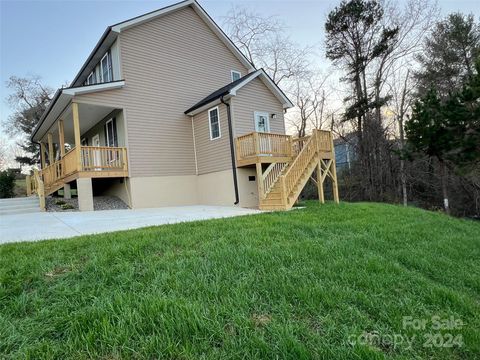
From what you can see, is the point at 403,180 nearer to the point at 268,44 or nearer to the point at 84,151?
the point at 268,44

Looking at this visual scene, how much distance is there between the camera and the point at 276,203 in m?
10.3

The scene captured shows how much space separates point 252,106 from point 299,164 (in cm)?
378

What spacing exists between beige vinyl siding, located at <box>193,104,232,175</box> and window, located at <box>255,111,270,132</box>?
1613 mm

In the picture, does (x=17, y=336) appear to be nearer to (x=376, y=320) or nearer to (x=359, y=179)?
(x=376, y=320)

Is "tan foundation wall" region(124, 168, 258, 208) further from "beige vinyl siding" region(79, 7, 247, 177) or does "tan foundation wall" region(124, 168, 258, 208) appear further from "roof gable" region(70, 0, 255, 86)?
"roof gable" region(70, 0, 255, 86)

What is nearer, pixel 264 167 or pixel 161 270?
pixel 161 270

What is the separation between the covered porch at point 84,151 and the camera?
35.3 ft

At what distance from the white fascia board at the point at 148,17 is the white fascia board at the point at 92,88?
239 centimetres

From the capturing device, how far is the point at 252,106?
42.3 feet

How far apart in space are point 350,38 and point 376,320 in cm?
2325

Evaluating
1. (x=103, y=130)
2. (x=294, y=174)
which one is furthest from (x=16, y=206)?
(x=294, y=174)

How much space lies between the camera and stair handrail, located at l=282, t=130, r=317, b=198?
10195mm

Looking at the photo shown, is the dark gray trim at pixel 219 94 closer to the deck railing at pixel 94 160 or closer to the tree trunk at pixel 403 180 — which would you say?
the deck railing at pixel 94 160

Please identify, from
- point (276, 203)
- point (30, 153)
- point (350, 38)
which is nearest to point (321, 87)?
point (350, 38)
